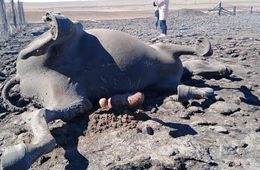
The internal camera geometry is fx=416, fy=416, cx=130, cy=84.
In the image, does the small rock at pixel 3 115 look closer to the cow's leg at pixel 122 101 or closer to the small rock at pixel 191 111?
the cow's leg at pixel 122 101

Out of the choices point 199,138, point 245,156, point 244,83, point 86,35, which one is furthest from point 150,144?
point 244,83

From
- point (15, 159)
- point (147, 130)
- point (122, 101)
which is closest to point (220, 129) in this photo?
point (147, 130)

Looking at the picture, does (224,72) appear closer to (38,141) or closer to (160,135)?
(160,135)

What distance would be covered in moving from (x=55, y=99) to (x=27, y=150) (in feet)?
4.29

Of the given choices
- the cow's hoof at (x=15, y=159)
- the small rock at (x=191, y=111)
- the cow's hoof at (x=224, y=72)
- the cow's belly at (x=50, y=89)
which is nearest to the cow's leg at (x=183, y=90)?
the small rock at (x=191, y=111)

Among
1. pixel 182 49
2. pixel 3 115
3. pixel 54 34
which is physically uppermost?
pixel 54 34

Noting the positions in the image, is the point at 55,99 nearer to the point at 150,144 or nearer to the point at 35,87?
the point at 35,87

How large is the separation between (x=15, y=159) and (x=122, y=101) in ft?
5.69

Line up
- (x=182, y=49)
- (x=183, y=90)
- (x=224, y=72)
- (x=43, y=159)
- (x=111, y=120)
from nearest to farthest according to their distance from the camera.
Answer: (x=43, y=159) < (x=111, y=120) < (x=183, y=90) < (x=182, y=49) < (x=224, y=72)

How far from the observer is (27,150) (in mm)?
3389

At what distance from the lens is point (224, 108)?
16.1 ft

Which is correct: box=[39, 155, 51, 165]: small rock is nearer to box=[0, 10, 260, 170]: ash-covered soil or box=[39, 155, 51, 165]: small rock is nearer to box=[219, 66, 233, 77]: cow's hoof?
box=[0, 10, 260, 170]: ash-covered soil

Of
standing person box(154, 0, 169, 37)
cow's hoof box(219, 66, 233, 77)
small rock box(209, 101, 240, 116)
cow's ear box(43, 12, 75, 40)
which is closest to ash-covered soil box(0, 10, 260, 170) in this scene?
small rock box(209, 101, 240, 116)

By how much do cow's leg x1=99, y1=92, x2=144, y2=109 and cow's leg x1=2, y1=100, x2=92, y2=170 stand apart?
0.58 ft
